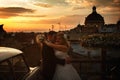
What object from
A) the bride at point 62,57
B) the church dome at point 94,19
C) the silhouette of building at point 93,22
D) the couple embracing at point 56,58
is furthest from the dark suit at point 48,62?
the church dome at point 94,19

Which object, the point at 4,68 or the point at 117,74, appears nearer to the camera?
the point at 4,68

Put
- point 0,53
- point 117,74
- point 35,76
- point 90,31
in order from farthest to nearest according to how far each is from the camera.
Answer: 1. point 90,31
2. point 117,74
3. point 35,76
4. point 0,53

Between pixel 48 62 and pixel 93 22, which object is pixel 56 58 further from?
pixel 93 22

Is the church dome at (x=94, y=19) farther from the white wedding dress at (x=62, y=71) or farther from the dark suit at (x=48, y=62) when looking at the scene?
the dark suit at (x=48, y=62)

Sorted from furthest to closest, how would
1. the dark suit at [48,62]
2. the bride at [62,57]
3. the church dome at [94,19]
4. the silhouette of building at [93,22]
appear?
1. the church dome at [94,19]
2. the silhouette of building at [93,22]
3. the bride at [62,57]
4. the dark suit at [48,62]

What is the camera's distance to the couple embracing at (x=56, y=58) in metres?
5.87

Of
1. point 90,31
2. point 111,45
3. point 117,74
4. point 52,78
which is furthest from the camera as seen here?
point 90,31

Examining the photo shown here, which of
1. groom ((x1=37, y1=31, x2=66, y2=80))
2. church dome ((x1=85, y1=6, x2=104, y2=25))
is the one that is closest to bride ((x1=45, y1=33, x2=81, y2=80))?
groom ((x1=37, y1=31, x2=66, y2=80))

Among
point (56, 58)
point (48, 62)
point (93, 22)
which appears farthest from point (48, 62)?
point (93, 22)

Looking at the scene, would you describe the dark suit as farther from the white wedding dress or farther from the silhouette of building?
the silhouette of building

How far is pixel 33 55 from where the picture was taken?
22.2 m

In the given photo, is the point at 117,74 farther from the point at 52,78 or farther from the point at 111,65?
the point at 52,78

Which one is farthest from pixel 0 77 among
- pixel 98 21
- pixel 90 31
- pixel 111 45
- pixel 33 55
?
pixel 98 21

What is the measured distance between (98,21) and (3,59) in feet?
268
